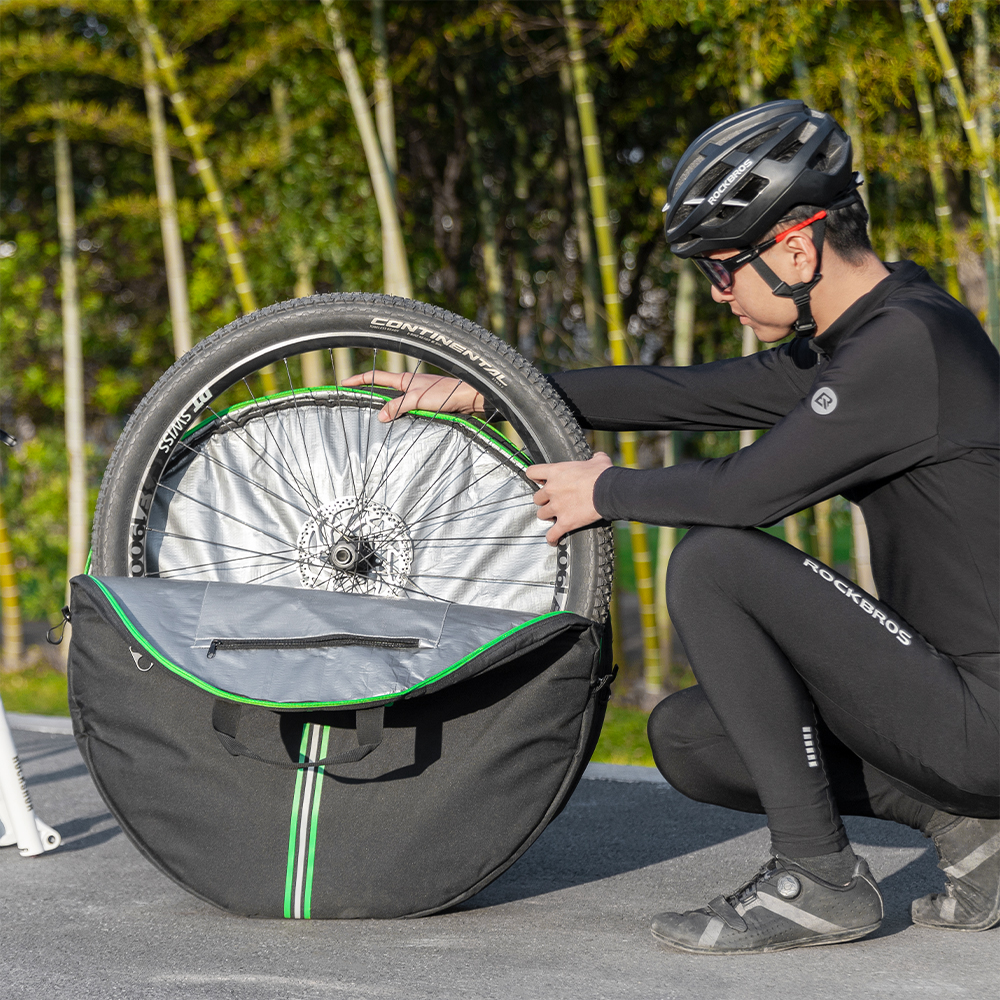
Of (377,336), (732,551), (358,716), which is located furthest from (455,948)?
(377,336)

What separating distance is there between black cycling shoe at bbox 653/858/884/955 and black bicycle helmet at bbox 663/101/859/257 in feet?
3.26

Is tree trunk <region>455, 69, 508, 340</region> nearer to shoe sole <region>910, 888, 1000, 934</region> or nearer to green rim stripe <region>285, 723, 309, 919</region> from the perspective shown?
green rim stripe <region>285, 723, 309, 919</region>

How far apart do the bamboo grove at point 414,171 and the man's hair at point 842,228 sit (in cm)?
292

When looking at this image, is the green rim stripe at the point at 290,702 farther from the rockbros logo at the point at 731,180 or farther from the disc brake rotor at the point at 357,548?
the rockbros logo at the point at 731,180

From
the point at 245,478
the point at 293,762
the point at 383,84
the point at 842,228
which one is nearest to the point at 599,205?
the point at 383,84

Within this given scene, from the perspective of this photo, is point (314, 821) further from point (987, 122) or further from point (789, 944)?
point (987, 122)

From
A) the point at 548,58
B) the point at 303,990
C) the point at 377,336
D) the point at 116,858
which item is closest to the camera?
the point at 303,990

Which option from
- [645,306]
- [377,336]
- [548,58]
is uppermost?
[548,58]

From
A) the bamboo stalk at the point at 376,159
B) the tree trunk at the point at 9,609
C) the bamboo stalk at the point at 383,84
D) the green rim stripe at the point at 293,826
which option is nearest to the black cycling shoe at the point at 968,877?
the green rim stripe at the point at 293,826

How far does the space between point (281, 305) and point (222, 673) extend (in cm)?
71

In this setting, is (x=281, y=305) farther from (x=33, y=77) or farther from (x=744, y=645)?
(x=33, y=77)

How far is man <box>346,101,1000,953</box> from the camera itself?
1602 millimetres

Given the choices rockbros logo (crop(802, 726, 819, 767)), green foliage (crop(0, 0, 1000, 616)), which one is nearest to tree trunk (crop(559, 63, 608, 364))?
green foliage (crop(0, 0, 1000, 616))

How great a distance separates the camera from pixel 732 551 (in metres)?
1.66
